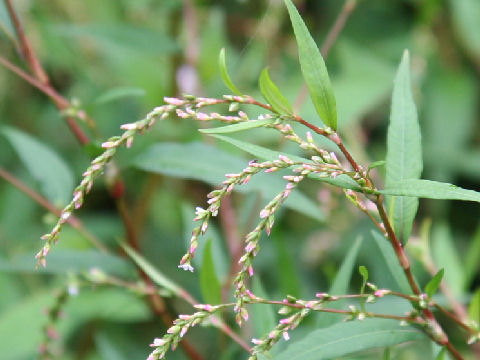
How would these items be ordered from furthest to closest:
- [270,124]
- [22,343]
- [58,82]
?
[58,82] < [22,343] < [270,124]

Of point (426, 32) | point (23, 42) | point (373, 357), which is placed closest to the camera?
point (23, 42)

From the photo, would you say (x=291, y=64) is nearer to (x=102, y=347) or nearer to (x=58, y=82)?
(x=58, y=82)

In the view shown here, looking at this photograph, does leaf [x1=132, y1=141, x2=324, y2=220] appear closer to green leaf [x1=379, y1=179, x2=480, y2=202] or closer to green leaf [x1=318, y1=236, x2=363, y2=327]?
green leaf [x1=318, y1=236, x2=363, y2=327]

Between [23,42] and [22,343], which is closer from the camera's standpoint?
[23,42]

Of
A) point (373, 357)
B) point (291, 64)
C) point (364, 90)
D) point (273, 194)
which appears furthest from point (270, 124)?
point (291, 64)

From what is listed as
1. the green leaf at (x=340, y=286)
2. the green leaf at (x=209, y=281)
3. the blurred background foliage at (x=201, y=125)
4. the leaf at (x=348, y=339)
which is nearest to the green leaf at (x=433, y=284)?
the leaf at (x=348, y=339)

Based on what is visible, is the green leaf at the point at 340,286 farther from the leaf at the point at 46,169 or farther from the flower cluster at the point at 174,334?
the leaf at the point at 46,169
